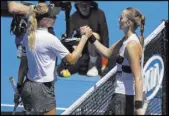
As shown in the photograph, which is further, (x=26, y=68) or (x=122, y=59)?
(x=26, y=68)

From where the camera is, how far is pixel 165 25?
468cm

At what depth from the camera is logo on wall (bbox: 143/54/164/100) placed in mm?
4477

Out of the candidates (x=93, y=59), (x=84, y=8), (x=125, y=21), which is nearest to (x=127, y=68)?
(x=125, y=21)

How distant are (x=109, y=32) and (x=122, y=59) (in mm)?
3272

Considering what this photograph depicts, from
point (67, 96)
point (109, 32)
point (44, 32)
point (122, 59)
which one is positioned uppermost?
point (44, 32)

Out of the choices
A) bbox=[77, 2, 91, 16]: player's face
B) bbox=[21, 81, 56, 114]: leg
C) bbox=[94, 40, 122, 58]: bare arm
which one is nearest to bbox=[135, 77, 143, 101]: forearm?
bbox=[94, 40, 122, 58]: bare arm

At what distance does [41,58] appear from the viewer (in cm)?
404

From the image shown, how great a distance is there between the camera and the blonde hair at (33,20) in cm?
402

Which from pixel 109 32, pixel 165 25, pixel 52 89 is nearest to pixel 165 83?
pixel 165 25

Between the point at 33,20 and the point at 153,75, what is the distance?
1.29m

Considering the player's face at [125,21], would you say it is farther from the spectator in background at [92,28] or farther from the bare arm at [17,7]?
the spectator in background at [92,28]

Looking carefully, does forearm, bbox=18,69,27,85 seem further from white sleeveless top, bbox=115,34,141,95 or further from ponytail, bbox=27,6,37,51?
white sleeveless top, bbox=115,34,141,95

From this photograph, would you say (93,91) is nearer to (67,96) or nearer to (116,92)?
(116,92)

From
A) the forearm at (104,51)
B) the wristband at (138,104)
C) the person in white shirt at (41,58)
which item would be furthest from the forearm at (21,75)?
the wristband at (138,104)
